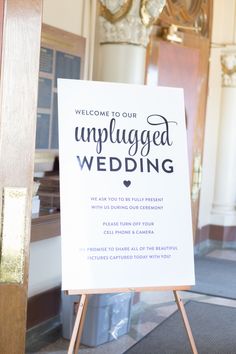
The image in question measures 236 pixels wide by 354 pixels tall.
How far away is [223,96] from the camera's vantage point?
739 centimetres

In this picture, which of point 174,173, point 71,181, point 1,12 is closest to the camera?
point 1,12

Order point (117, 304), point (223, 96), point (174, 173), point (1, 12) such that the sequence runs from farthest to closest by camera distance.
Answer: point (223, 96)
point (117, 304)
point (174, 173)
point (1, 12)

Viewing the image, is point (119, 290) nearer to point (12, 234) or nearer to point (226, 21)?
point (12, 234)

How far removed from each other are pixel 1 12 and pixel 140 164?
3.58ft

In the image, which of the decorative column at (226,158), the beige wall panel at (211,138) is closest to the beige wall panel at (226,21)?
the beige wall panel at (211,138)

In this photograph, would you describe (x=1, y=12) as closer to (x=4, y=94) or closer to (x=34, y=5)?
(x=34, y=5)

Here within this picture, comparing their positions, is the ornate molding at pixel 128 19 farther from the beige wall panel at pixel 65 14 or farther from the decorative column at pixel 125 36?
the beige wall panel at pixel 65 14

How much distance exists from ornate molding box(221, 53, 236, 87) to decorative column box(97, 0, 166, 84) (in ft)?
10.6

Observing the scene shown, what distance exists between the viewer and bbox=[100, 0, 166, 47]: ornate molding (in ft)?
13.0

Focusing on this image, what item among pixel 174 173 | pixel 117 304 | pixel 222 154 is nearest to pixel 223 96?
pixel 222 154

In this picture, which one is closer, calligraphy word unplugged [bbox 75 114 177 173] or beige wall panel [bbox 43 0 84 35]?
calligraphy word unplugged [bbox 75 114 177 173]

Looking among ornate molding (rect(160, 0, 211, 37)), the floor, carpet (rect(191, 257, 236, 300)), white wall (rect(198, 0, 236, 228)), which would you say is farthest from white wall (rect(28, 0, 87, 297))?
white wall (rect(198, 0, 236, 228))

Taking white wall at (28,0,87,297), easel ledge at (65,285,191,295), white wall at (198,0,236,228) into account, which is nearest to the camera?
easel ledge at (65,285,191,295)

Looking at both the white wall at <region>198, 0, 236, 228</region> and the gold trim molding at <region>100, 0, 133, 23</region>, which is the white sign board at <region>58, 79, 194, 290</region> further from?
the white wall at <region>198, 0, 236, 228</region>
